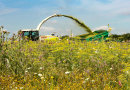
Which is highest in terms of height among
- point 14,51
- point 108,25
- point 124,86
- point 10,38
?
point 108,25

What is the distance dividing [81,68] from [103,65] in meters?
0.73

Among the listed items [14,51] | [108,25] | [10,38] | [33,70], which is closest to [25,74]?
[33,70]

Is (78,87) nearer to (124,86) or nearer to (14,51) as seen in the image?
(124,86)

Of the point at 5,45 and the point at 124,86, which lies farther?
the point at 5,45

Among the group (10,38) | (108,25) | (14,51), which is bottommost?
(14,51)

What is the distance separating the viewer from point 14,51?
5.59 m

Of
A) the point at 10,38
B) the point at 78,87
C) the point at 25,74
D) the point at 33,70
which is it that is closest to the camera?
the point at 78,87

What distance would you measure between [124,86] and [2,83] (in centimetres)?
287

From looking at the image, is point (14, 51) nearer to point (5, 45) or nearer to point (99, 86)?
point (5, 45)

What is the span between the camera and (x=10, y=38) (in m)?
5.84

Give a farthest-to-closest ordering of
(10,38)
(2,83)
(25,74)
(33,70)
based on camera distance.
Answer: (10,38)
(33,70)
(25,74)
(2,83)

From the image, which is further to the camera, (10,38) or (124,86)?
(10,38)

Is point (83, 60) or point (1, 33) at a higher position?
point (1, 33)

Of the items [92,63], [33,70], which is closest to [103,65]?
[92,63]
